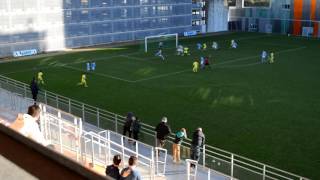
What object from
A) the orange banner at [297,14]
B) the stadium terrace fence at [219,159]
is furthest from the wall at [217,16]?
the stadium terrace fence at [219,159]

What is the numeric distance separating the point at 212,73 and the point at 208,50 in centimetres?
1314

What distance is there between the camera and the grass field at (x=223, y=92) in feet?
62.5

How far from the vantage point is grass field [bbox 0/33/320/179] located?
750 inches

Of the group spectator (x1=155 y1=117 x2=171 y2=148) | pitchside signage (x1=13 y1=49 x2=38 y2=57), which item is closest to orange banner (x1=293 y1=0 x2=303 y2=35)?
pitchside signage (x1=13 y1=49 x2=38 y2=57)

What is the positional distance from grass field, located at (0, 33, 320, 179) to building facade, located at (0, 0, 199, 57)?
5456 mm

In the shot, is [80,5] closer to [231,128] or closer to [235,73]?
[235,73]

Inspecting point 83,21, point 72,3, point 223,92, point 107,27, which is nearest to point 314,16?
point 107,27

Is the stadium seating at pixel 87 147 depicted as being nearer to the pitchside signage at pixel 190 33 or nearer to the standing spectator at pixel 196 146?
the standing spectator at pixel 196 146

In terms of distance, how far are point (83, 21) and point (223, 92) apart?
100 ft

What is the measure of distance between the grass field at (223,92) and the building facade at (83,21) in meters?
5.46

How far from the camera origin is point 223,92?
2912cm

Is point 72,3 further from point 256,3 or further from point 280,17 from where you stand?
point 280,17

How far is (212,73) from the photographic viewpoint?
35969 millimetres

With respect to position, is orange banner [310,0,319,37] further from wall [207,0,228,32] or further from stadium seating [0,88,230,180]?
stadium seating [0,88,230,180]
